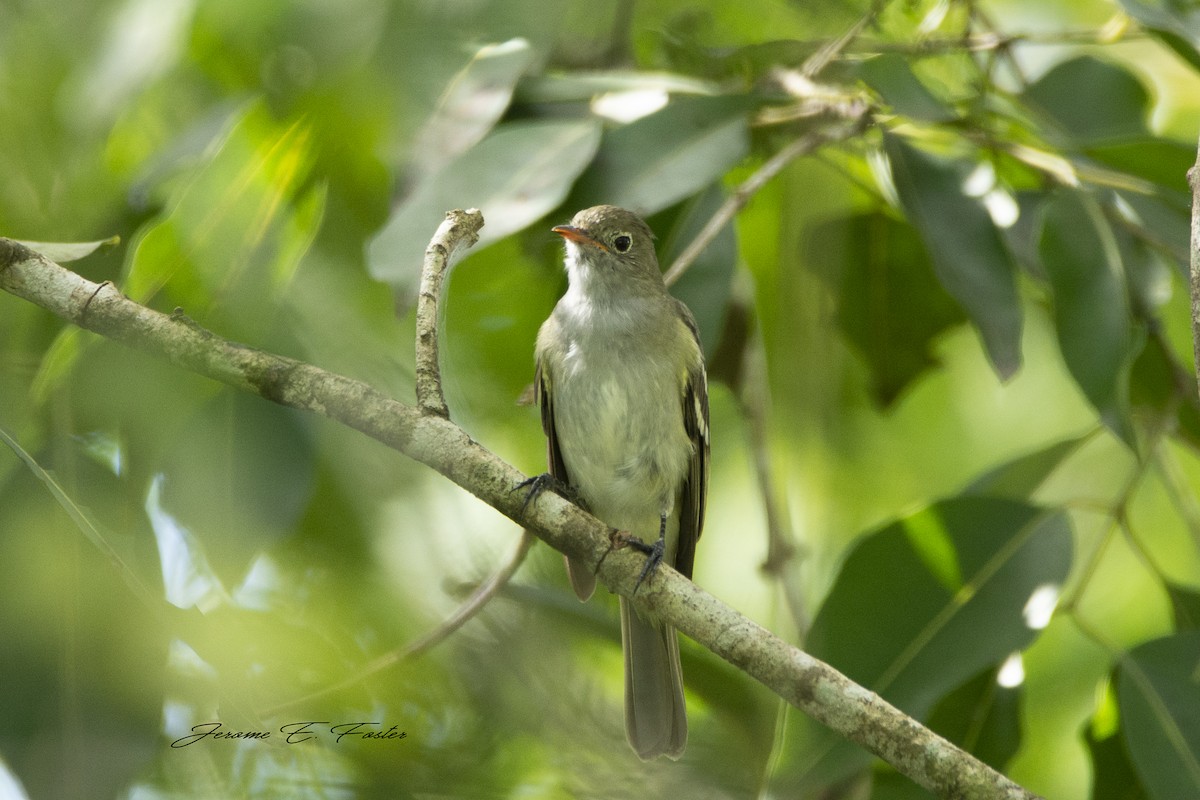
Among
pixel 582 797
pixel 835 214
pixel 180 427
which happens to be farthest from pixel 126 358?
pixel 835 214

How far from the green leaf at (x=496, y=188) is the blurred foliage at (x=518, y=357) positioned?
1 centimetres

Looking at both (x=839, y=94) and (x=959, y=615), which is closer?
(x=959, y=615)

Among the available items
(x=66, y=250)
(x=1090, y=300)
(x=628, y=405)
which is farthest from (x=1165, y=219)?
(x=66, y=250)

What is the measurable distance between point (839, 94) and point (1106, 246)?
990 mm

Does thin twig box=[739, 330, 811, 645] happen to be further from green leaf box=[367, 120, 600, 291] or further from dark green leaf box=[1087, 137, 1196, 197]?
dark green leaf box=[1087, 137, 1196, 197]

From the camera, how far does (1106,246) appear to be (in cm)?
365

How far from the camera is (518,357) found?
461cm

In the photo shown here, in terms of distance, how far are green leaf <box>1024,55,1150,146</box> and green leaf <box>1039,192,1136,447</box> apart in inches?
35.5

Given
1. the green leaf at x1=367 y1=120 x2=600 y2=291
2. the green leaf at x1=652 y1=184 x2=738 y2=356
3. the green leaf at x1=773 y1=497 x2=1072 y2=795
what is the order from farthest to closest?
the green leaf at x1=652 y1=184 x2=738 y2=356, the green leaf at x1=773 y1=497 x2=1072 y2=795, the green leaf at x1=367 y1=120 x2=600 y2=291

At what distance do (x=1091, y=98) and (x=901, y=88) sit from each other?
1.35m

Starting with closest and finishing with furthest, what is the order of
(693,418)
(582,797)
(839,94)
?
1. (582,797)
2. (839,94)
3. (693,418)

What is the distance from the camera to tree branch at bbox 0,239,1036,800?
2596 mm

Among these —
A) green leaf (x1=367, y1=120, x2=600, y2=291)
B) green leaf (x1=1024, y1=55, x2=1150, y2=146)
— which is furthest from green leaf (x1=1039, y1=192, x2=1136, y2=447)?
green leaf (x1=367, y1=120, x2=600, y2=291)

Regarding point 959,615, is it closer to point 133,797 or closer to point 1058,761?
point 1058,761
